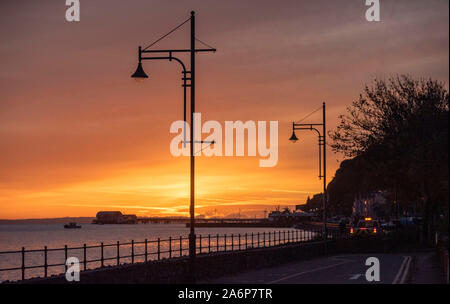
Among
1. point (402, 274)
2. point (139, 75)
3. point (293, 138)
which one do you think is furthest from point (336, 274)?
point (293, 138)

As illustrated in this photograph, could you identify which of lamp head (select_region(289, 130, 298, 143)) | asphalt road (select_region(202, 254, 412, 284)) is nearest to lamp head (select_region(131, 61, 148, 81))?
asphalt road (select_region(202, 254, 412, 284))

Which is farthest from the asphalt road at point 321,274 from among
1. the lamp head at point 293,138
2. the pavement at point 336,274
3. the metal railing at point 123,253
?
the lamp head at point 293,138

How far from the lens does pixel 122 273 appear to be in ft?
82.0

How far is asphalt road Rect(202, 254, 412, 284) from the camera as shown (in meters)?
28.2

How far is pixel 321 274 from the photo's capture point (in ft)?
104

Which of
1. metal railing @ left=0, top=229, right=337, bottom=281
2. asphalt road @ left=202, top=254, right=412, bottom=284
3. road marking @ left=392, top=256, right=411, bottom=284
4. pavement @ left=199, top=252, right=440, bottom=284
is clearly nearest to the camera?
metal railing @ left=0, top=229, right=337, bottom=281

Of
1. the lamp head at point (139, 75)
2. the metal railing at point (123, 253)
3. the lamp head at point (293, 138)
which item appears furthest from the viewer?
the lamp head at point (293, 138)

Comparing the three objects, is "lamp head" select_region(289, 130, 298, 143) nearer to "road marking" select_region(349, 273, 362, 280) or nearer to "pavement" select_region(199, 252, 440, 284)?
"pavement" select_region(199, 252, 440, 284)

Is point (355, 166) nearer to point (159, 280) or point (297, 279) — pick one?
point (297, 279)

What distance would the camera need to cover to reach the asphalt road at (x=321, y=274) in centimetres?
2817

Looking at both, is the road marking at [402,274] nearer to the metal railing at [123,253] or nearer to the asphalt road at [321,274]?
the asphalt road at [321,274]

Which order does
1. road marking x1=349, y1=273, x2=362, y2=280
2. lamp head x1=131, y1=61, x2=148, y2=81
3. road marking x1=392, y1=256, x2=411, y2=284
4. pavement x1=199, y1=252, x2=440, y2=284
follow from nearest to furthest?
lamp head x1=131, y1=61, x2=148, y2=81 < road marking x1=392, y1=256, x2=411, y2=284 < pavement x1=199, y1=252, x2=440, y2=284 < road marking x1=349, y1=273, x2=362, y2=280
